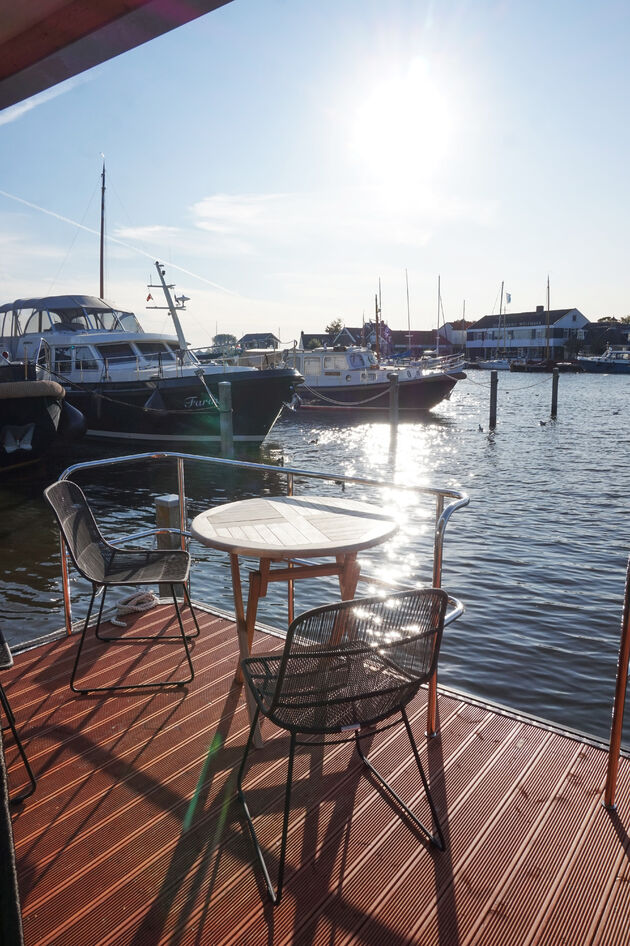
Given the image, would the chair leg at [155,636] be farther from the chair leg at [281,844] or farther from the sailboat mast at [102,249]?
the sailboat mast at [102,249]

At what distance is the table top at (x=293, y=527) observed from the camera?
2.66 metres

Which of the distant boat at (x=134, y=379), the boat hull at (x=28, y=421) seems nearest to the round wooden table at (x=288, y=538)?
the boat hull at (x=28, y=421)

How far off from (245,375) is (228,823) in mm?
17142

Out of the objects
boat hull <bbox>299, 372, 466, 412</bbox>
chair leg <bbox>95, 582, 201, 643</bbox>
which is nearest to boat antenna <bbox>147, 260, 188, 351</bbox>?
boat hull <bbox>299, 372, 466, 412</bbox>

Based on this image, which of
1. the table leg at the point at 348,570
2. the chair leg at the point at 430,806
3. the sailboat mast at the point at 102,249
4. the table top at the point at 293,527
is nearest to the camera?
the chair leg at the point at 430,806

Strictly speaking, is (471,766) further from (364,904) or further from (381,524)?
(381,524)

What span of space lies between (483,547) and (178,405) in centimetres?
1096

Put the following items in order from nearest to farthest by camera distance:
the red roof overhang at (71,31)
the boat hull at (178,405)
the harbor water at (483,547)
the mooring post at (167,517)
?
the red roof overhang at (71,31) < the mooring post at (167,517) < the harbor water at (483,547) < the boat hull at (178,405)

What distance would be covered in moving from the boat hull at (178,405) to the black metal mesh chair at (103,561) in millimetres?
14656

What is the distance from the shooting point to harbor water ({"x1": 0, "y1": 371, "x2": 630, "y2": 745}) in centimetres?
633

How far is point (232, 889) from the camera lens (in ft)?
6.79

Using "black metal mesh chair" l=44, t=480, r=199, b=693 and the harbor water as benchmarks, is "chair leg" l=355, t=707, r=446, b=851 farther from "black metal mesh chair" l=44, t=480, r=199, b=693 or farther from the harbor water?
the harbor water

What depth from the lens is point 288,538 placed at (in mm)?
2801

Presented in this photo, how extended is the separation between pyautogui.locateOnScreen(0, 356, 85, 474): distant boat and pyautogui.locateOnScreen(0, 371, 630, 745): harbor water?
831mm
